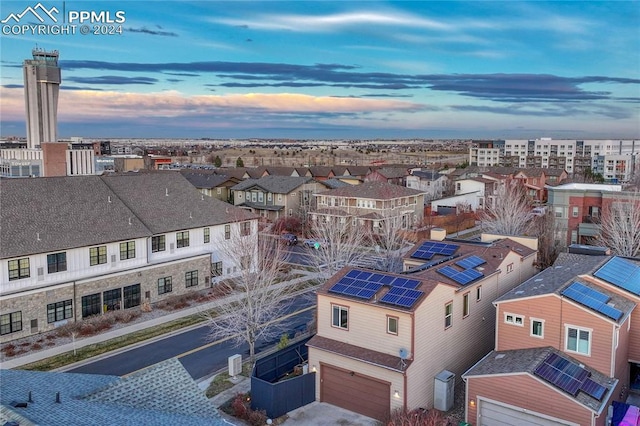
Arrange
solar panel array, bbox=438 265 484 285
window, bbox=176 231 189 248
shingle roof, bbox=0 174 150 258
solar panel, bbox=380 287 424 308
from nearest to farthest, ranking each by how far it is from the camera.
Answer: solar panel, bbox=380 287 424 308 → solar panel array, bbox=438 265 484 285 → shingle roof, bbox=0 174 150 258 → window, bbox=176 231 189 248

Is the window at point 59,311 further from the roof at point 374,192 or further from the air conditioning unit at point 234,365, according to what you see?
the roof at point 374,192

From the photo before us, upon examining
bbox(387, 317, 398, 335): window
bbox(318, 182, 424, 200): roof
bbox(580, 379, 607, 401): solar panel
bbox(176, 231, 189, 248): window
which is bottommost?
bbox(580, 379, 607, 401): solar panel

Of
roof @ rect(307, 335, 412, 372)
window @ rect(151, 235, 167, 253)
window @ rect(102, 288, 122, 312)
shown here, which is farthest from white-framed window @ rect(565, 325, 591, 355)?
window @ rect(151, 235, 167, 253)

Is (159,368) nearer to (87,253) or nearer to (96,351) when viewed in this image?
(96,351)

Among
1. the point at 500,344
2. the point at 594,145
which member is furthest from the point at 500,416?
the point at 594,145

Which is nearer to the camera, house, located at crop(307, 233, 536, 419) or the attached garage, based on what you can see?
the attached garage

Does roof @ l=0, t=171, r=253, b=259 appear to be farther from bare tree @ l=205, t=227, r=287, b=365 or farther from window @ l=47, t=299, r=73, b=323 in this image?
bare tree @ l=205, t=227, r=287, b=365
